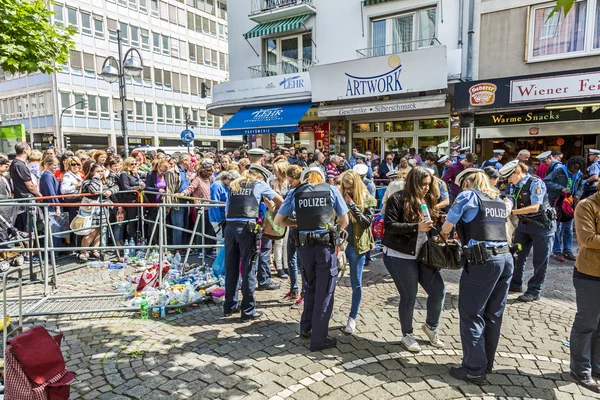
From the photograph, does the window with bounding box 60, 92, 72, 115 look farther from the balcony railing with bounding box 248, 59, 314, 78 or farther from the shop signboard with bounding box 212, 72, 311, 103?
the balcony railing with bounding box 248, 59, 314, 78

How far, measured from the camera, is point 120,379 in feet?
11.7

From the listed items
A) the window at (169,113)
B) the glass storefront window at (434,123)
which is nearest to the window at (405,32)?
the glass storefront window at (434,123)

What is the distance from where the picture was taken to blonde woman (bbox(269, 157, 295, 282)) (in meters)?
5.89

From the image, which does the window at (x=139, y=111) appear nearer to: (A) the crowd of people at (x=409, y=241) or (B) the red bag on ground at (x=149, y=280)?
(A) the crowd of people at (x=409, y=241)

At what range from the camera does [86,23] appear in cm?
3653

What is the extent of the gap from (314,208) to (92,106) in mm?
40391

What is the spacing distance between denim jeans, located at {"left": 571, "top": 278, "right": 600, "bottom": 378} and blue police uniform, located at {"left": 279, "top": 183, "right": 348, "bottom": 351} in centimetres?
215

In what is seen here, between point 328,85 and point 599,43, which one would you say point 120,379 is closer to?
point 328,85

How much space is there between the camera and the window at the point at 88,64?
36.8m

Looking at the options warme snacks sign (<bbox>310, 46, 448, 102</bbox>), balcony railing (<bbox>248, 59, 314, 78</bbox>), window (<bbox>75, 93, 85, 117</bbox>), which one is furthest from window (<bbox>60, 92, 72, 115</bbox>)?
warme snacks sign (<bbox>310, 46, 448, 102</bbox>)

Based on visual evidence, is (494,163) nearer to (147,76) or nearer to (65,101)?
(65,101)

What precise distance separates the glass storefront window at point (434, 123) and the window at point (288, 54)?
5094 mm

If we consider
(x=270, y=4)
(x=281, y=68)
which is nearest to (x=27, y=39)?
(x=281, y=68)

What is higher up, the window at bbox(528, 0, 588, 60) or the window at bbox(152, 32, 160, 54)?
the window at bbox(152, 32, 160, 54)
